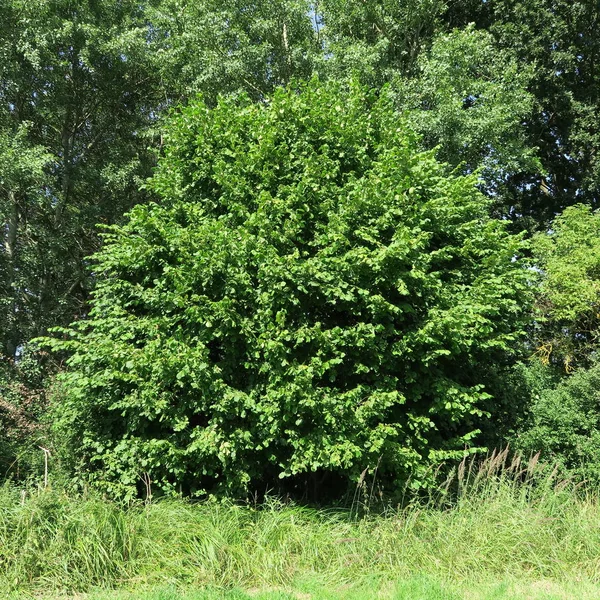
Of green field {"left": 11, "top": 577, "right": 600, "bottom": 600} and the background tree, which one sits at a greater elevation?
the background tree

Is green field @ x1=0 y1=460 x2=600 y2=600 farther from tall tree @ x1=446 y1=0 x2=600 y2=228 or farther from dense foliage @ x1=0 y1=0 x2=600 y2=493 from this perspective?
tall tree @ x1=446 y1=0 x2=600 y2=228

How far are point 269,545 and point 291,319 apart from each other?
2368 mm

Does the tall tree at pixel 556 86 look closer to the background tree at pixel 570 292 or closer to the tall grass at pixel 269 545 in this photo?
the background tree at pixel 570 292

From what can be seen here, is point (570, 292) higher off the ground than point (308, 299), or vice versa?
point (570, 292)

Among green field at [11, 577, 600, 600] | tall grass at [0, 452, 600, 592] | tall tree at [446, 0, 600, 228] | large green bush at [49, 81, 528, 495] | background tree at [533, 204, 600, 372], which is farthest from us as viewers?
tall tree at [446, 0, 600, 228]

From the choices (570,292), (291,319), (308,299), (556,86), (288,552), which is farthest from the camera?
(556,86)

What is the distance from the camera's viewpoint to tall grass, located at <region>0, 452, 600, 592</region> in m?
4.42

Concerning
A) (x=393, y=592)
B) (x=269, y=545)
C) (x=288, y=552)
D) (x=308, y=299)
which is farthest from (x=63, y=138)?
(x=393, y=592)

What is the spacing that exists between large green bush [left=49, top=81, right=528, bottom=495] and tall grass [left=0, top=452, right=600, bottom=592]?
0.69 meters

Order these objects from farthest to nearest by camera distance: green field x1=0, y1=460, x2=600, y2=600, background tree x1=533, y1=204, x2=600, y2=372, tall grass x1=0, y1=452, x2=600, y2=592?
background tree x1=533, y1=204, x2=600, y2=372 < tall grass x1=0, y1=452, x2=600, y2=592 < green field x1=0, y1=460, x2=600, y2=600

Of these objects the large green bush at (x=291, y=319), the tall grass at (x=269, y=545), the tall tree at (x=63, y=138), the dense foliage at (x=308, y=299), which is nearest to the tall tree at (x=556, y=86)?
the dense foliage at (x=308, y=299)

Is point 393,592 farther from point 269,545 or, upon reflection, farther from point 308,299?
point 308,299

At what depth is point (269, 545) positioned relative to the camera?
4.85 meters

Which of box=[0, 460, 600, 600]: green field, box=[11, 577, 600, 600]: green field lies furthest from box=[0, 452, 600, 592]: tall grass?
box=[11, 577, 600, 600]: green field
